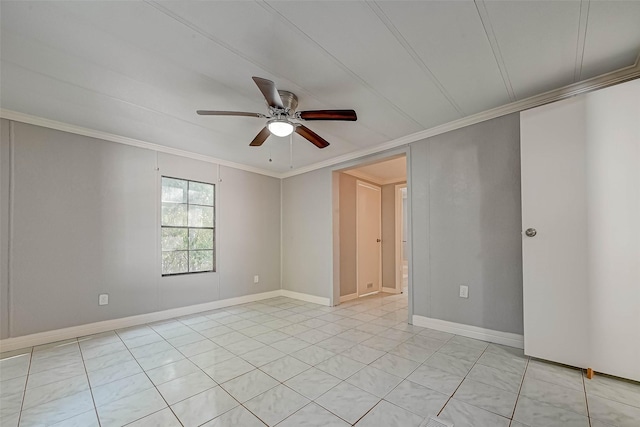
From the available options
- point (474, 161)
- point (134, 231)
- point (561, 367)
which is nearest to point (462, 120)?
point (474, 161)

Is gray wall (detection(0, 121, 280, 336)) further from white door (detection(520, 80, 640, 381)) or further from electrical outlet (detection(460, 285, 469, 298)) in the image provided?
white door (detection(520, 80, 640, 381))

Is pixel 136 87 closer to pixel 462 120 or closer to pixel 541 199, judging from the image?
pixel 462 120

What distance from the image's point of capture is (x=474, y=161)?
116 inches

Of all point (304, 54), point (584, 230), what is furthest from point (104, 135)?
point (584, 230)

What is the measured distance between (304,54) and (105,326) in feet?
12.4

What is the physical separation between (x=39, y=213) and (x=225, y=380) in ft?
9.15

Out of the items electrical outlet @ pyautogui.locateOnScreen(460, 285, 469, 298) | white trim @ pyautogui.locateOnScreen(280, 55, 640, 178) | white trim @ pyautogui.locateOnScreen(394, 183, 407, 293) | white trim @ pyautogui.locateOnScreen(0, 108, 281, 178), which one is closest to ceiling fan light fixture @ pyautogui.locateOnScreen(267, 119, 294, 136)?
white trim @ pyautogui.locateOnScreen(280, 55, 640, 178)

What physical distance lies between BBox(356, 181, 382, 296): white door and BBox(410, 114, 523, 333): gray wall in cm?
188

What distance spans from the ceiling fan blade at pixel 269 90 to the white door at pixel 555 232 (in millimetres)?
2202

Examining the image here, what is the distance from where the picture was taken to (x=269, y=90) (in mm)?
1881

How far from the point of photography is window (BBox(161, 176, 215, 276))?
12.8 ft

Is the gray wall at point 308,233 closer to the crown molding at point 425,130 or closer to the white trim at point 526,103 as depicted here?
the crown molding at point 425,130

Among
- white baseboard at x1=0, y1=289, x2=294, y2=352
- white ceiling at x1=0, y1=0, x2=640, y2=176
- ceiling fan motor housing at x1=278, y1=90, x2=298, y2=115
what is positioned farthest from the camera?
white baseboard at x1=0, y1=289, x2=294, y2=352

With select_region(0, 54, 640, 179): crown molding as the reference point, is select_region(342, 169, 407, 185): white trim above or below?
below
